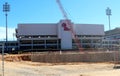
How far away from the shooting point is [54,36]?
151125mm

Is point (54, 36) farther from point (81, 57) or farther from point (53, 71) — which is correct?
point (53, 71)

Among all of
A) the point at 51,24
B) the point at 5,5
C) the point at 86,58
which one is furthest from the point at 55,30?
the point at 86,58

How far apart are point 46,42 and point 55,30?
25.4ft

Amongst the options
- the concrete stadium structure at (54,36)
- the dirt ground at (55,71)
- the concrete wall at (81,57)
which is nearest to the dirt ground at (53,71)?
the dirt ground at (55,71)

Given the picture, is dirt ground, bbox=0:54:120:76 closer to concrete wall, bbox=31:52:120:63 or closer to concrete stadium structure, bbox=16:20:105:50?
concrete wall, bbox=31:52:120:63

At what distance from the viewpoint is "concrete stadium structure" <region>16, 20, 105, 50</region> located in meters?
146

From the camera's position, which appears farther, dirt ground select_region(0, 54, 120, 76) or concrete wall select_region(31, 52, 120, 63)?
concrete wall select_region(31, 52, 120, 63)

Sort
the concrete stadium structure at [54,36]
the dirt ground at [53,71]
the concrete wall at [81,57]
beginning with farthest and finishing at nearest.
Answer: the concrete stadium structure at [54,36]
the concrete wall at [81,57]
the dirt ground at [53,71]

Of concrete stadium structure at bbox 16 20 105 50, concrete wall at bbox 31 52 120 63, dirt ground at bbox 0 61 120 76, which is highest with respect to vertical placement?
concrete stadium structure at bbox 16 20 105 50

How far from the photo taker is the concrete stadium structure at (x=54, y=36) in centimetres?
14600

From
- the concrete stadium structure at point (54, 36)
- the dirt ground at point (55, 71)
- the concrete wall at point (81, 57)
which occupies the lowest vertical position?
the dirt ground at point (55, 71)

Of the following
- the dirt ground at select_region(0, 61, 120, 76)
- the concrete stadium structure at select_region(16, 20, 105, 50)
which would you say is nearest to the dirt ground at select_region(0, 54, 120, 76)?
the dirt ground at select_region(0, 61, 120, 76)

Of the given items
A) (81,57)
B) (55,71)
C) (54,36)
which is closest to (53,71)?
(55,71)

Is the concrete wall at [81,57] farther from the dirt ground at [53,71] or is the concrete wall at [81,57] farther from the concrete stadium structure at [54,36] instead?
the concrete stadium structure at [54,36]
